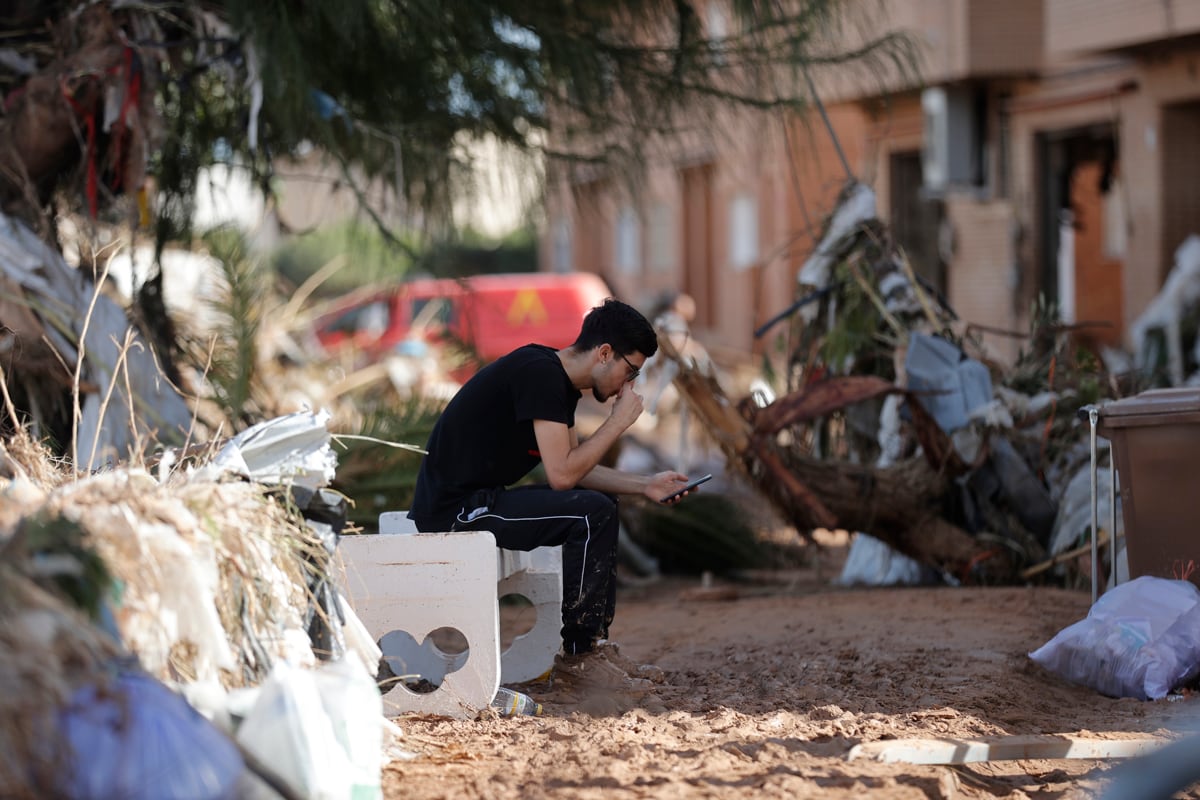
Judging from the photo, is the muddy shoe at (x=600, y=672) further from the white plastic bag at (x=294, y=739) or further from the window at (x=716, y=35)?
the window at (x=716, y=35)

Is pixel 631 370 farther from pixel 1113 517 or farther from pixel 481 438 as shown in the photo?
pixel 1113 517

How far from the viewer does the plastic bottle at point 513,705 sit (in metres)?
4.26

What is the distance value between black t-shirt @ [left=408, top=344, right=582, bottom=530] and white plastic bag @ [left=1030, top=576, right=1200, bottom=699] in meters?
1.99

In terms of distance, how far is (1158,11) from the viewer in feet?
38.2

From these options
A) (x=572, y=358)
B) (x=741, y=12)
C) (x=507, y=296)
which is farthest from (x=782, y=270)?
(x=572, y=358)

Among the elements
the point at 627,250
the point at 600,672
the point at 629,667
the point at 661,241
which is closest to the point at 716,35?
the point at 629,667

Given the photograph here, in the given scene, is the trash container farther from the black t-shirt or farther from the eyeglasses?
the black t-shirt

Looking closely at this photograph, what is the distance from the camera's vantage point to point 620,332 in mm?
4645

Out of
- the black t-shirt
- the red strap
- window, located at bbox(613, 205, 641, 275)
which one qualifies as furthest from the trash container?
window, located at bbox(613, 205, 641, 275)

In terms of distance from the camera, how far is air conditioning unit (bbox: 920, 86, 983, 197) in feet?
50.0

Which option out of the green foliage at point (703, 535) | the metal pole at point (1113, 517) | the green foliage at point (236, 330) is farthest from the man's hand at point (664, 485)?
the green foliage at point (703, 535)

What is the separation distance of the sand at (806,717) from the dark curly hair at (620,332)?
1.19m

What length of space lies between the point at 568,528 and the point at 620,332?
698mm

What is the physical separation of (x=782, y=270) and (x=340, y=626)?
17928 mm
